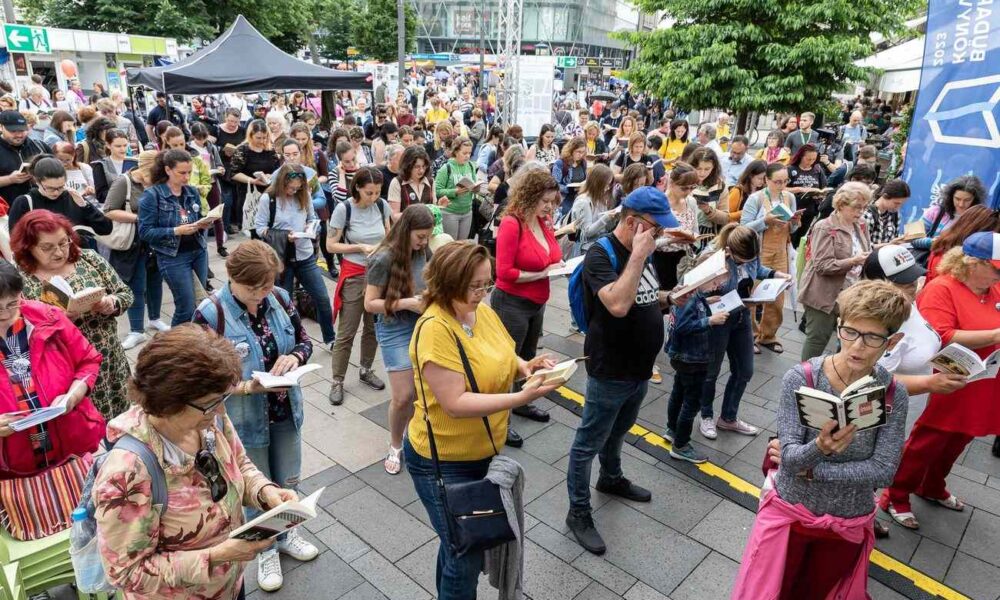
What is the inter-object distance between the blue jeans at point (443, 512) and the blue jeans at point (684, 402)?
2.18 meters

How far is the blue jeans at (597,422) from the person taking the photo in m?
3.62

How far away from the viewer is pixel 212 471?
7.30ft

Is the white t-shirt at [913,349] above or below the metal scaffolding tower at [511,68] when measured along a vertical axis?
below

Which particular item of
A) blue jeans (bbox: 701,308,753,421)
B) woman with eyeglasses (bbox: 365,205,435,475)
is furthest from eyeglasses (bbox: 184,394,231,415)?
blue jeans (bbox: 701,308,753,421)

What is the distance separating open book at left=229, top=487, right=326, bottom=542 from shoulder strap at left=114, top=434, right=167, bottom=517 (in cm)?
26

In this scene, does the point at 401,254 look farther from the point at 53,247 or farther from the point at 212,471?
the point at 212,471

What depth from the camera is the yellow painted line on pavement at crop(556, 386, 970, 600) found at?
12.2 ft

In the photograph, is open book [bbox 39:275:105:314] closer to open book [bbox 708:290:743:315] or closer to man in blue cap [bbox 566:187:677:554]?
man in blue cap [bbox 566:187:677:554]

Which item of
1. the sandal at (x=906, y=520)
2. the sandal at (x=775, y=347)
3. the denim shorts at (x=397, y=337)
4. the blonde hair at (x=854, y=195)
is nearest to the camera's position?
the sandal at (x=906, y=520)

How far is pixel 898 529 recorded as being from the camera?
166 inches

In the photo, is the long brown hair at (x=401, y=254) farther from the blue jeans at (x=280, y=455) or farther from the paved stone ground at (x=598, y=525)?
the paved stone ground at (x=598, y=525)

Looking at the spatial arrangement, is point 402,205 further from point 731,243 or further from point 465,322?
point 465,322

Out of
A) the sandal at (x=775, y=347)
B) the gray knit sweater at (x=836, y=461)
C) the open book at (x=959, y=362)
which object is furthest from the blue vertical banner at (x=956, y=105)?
the gray knit sweater at (x=836, y=461)

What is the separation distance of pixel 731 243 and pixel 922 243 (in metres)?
2.64
